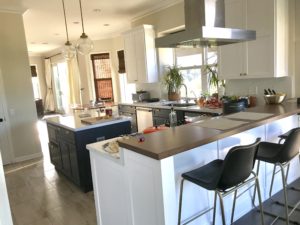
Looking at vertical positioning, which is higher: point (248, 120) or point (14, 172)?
point (248, 120)

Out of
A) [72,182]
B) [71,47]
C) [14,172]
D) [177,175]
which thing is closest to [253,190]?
[177,175]

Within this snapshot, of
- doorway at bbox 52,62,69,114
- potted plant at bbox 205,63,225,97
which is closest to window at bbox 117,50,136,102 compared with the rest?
potted plant at bbox 205,63,225,97

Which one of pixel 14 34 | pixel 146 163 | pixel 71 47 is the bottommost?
pixel 146 163

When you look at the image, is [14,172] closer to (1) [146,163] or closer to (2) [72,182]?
(2) [72,182]

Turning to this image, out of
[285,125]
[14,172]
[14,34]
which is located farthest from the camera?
[14,34]

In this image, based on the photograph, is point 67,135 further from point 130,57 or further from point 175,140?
point 130,57

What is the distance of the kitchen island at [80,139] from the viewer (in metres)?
3.19

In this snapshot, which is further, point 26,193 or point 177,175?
point 26,193

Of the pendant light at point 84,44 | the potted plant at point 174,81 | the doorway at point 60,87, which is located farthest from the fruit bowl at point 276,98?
the doorway at point 60,87

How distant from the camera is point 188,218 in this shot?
6.53ft

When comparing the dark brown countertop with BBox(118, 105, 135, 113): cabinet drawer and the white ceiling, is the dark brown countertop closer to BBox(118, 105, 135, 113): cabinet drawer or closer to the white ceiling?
BBox(118, 105, 135, 113): cabinet drawer

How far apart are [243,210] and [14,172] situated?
3.68 m

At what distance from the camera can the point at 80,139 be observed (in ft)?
10.4

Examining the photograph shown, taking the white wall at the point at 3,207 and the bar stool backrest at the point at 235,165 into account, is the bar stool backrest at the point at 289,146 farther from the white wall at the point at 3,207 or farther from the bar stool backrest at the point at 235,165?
the white wall at the point at 3,207
